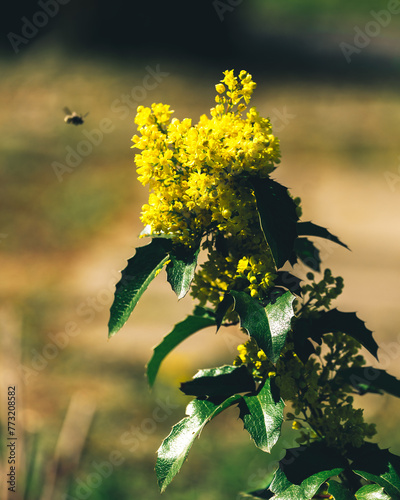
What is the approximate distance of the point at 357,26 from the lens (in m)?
10.8

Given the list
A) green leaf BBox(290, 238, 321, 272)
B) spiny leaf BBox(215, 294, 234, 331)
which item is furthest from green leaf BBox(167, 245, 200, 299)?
green leaf BBox(290, 238, 321, 272)

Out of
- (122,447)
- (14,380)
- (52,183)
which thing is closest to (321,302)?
(122,447)

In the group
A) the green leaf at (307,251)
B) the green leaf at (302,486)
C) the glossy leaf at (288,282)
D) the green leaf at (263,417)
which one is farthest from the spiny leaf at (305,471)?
the green leaf at (307,251)

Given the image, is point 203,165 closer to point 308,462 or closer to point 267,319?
point 267,319

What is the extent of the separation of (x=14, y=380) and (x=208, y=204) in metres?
3.33

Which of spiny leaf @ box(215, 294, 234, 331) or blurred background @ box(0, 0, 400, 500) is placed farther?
blurred background @ box(0, 0, 400, 500)

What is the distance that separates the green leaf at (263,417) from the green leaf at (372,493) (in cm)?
23

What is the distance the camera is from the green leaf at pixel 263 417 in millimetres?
1185

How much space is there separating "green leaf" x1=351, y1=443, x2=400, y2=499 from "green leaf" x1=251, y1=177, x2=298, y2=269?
0.53m

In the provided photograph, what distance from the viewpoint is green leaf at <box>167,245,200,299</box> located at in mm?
1237

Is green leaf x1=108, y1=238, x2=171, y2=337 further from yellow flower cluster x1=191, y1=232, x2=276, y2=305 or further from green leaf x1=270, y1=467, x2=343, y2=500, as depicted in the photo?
green leaf x1=270, y1=467, x2=343, y2=500

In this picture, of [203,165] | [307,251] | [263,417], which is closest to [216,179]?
[203,165]

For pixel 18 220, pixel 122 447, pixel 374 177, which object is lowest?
pixel 122 447

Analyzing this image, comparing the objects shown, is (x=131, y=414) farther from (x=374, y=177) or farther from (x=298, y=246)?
(x=374, y=177)
